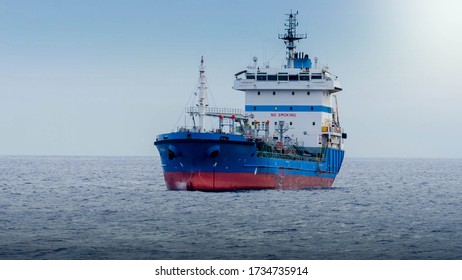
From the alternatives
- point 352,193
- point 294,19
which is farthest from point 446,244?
point 294,19

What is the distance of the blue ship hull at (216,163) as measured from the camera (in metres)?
47.8

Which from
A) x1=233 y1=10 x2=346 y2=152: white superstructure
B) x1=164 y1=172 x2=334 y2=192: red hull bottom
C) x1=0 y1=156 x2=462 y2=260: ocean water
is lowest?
x1=0 y1=156 x2=462 y2=260: ocean water

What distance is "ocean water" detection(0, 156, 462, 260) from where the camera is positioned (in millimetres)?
27797

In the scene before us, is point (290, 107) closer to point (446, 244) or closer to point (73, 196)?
point (73, 196)

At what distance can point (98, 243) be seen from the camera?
29.3 meters

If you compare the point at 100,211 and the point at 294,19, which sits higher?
the point at 294,19

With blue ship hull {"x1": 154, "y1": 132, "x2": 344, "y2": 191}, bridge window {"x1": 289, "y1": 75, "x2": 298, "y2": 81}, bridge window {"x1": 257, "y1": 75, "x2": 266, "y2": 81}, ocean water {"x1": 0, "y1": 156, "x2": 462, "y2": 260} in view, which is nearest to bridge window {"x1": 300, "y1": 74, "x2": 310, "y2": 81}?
bridge window {"x1": 289, "y1": 75, "x2": 298, "y2": 81}

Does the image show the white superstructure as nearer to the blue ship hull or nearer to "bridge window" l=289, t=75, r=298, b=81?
"bridge window" l=289, t=75, r=298, b=81

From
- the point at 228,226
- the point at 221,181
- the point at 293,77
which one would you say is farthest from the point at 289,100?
the point at 228,226

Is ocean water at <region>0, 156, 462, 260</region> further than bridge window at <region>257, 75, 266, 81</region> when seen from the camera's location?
No

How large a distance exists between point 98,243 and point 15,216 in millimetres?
11182

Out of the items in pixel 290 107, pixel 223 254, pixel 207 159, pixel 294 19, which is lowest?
pixel 223 254

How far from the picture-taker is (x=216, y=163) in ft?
158

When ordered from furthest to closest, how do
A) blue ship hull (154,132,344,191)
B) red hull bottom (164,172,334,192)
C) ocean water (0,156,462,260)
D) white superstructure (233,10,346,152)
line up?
white superstructure (233,10,346,152)
red hull bottom (164,172,334,192)
blue ship hull (154,132,344,191)
ocean water (0,156,462,260)
